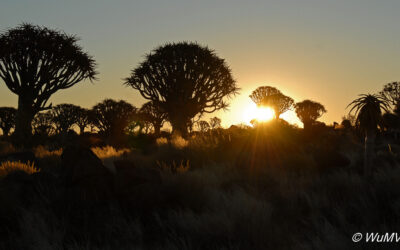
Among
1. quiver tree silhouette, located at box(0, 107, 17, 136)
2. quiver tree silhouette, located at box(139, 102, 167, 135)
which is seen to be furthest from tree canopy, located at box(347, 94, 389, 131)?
quiver tree silhouette, located at box(0, 107, 17, 136)

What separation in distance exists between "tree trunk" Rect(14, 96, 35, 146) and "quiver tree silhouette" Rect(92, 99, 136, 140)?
14922 millimetres

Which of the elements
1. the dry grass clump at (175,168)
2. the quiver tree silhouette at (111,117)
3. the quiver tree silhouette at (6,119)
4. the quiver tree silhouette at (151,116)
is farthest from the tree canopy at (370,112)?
the quiver tree silhouette at (6,119)

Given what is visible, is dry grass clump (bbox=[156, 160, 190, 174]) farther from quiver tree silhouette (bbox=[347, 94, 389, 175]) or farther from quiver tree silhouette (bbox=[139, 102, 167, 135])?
quiver tree silhouette (bbox=[139, 102, 167, 135])

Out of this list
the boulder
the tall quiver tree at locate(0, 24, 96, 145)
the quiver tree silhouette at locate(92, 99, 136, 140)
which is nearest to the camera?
the boulder

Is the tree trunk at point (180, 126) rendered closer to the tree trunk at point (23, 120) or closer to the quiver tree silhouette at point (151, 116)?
the tree trunk at point (23, 120)

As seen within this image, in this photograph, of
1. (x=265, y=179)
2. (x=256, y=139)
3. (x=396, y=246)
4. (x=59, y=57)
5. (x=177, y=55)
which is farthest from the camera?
(x=177, y=55)

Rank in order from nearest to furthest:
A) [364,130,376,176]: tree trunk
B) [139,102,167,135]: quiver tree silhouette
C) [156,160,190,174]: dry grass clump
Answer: [364,130,376,176]: tree trunk
[156,160,190,174]: dry grass clump
[139,102,167,135]: quiver tree silhouette

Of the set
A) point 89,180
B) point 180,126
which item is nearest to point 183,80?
point 180,126

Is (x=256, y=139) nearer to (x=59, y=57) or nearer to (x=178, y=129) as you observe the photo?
(x=178, y=129)

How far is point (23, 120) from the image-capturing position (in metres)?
19.1

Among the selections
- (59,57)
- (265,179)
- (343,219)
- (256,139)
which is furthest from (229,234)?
(59,57)

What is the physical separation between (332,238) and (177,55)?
20.0 metres

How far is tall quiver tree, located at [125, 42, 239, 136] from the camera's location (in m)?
22.4

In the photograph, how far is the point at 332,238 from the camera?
389 cm
